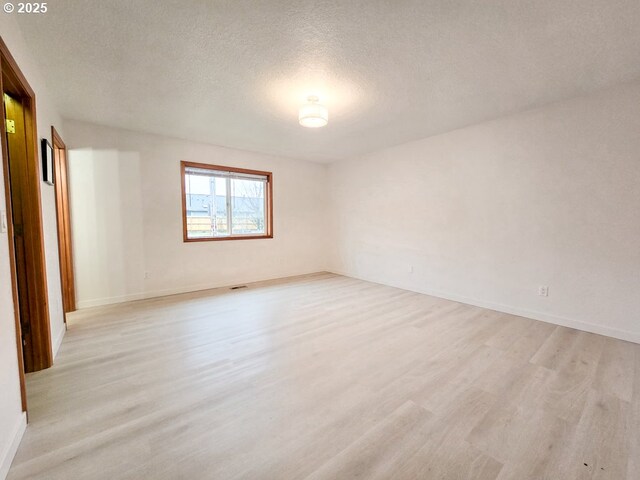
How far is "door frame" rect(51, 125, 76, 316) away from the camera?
3197 millimetres

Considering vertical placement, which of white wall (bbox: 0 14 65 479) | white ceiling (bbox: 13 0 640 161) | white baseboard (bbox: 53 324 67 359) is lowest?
white baseboard (bbox: 53 324 67 359)

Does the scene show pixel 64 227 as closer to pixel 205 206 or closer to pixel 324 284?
pixel 205 206

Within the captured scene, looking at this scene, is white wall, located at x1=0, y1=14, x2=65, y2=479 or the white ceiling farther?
the white ceiling

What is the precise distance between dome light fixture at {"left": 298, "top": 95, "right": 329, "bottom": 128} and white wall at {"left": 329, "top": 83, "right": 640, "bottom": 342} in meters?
2.10

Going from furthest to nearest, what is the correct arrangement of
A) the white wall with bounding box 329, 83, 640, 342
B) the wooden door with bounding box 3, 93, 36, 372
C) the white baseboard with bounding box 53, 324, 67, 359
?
the white wall with bounding box 329, 83, 640, 342, the white baseboard with bounding box 53, 324, 67, 359, the wooden door with bounding box 3, 93, 36, 372

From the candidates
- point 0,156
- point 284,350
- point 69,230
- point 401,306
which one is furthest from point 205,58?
point 401,306

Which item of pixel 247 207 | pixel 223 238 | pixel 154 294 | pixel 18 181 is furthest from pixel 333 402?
pixel 247 207

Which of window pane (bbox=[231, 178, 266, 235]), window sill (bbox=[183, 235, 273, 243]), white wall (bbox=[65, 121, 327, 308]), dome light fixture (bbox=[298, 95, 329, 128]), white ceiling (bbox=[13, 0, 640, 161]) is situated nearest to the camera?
white ceiling (bbox=[13, 0, 640, 161])

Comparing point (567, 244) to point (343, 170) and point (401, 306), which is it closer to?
point (401, 306)

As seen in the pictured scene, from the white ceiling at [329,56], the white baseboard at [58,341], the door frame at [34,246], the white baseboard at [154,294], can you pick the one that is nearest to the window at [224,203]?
the white baseboard at [154,294]

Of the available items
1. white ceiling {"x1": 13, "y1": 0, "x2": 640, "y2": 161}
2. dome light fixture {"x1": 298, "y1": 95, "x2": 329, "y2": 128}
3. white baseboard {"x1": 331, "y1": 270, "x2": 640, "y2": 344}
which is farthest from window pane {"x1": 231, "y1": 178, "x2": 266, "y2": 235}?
white baseboard {"x1": 331, "y1": 270, "x2": 640, "y2": 344}

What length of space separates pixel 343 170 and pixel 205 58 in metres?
3.73

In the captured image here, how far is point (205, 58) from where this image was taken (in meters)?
2.12

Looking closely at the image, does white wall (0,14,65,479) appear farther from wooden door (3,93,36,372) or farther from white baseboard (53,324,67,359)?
wooden door (3,93,36,372)
